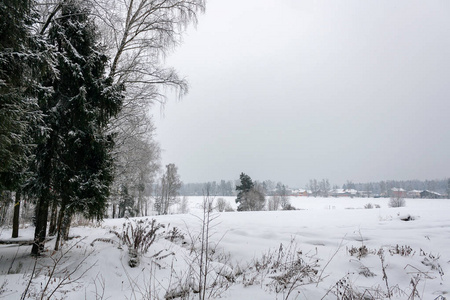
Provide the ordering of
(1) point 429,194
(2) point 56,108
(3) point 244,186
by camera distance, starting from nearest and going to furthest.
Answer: (2) point 56,108, (3) point 244,186, (1) point 429,194

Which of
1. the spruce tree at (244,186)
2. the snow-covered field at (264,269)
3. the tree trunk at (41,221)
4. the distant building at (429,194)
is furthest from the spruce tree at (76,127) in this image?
the distant building at (429,194)

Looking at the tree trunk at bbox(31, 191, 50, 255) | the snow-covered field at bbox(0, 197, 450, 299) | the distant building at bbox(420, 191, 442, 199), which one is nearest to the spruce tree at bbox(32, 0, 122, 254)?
the tree trunk at bbox(31, 191, 50, 255)

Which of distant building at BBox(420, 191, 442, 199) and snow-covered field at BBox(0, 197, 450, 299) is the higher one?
snow-covered field at BBox(0, 197, 450, 299)

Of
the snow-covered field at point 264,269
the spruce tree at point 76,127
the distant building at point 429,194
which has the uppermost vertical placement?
the spruce tree at point 76,127

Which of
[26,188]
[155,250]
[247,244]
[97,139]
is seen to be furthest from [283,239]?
[26,188]

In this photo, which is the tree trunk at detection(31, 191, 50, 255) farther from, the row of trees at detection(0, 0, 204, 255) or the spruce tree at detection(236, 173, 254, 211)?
the spruce tree at detection(236, 173, 254, 211)

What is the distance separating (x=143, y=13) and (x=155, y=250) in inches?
258

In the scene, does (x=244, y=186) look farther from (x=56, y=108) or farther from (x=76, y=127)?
(x=56, y=108)

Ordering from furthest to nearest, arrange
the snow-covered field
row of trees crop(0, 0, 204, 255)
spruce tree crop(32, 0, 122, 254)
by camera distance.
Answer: spruce tree crop(32, 0, 122, 254)
row of trees crop(0, 0, 204, 255)
the snow-covered field

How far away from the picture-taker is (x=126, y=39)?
671cm

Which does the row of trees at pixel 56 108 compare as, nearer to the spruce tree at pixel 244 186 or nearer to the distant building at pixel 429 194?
the spruce tree at pixel 244 186

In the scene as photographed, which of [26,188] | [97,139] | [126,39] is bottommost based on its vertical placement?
[26,188]

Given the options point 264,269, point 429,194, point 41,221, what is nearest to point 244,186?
point 41,221

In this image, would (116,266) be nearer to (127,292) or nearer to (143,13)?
(127,292)
